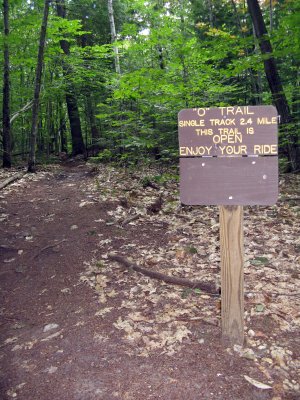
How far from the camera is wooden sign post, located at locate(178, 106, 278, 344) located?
3.04m

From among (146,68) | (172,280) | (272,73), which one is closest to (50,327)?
(172,280)

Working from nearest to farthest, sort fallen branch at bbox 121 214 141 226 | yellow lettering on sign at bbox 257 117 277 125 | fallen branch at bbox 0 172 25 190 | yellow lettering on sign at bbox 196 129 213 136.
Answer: yellow lettering on sign at bbox 257 117 277 125, yellow lettering on sign at bbox 196 129 213 136, fallen branch at bbox 121 214 141 226, fallen branch at bbox 0 172 25 190

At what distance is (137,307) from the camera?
13.8 feet

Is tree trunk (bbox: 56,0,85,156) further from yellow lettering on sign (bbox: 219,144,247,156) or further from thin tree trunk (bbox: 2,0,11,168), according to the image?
yellow lettering on sign (bbox: 219,144,247,156)

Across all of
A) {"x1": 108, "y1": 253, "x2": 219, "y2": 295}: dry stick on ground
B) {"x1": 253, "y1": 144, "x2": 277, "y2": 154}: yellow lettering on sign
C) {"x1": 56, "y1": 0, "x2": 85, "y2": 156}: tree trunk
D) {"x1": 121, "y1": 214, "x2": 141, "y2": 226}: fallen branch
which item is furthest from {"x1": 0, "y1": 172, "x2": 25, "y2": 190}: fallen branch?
{"x1": 253, "y1": 144, "x2": 277, "y2": 154}: yellow lettering on sign

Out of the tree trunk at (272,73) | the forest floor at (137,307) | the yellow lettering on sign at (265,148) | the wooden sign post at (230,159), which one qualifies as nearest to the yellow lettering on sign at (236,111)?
the wooden sign post at (230,159)

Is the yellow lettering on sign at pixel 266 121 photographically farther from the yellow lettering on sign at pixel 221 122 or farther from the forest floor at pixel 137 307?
the forest floor at pixel 137 307

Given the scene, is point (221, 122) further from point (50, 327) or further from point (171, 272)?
point (50, 327)

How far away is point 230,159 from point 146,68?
5251 mm

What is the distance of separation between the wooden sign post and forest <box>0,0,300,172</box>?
12.6ft

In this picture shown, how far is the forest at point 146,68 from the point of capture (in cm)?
761

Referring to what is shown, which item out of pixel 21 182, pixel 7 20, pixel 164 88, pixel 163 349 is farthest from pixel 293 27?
pixel 7 20

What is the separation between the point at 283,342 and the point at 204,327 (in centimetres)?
82

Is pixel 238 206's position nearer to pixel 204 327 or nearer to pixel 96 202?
pixel 204 327
